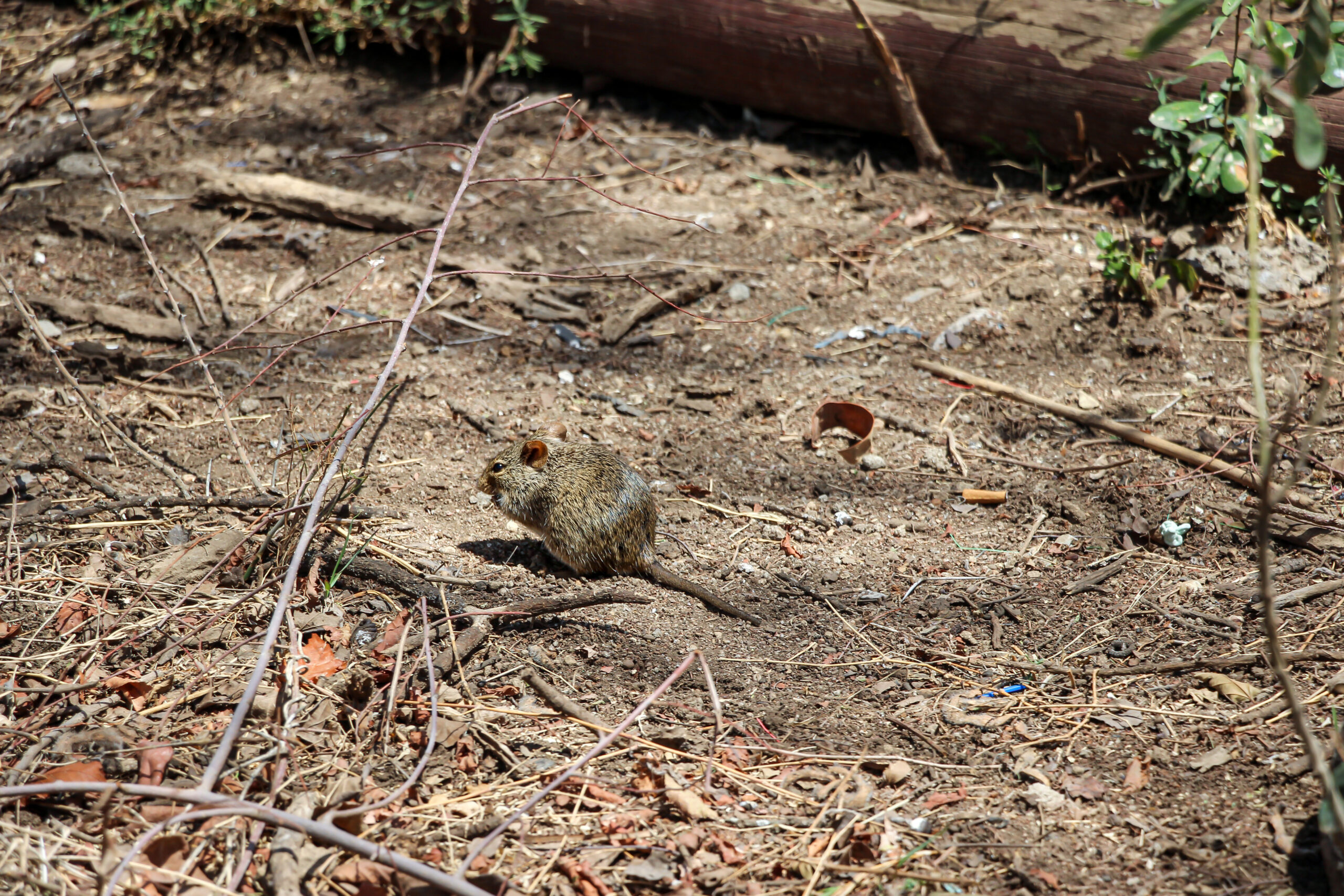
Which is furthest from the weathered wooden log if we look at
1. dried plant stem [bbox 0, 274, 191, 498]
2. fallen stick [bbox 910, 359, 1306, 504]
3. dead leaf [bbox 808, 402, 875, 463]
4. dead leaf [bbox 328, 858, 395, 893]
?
dead leaf [bbox 328, 858, 395, 893]

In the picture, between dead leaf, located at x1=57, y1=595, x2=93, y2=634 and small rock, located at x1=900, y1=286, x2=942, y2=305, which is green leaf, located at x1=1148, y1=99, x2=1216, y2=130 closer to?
small rock, located at x1=900, y1=286, x2=942, y2=305

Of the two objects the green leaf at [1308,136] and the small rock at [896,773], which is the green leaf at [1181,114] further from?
the small rock at [896,773]

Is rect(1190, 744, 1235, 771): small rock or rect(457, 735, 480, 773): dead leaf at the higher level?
rect(1190, 744, 1235, 771): small rock

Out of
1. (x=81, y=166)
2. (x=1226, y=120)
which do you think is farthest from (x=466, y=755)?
(x=81, y=166)

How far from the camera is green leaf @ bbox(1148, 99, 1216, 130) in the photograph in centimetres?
508

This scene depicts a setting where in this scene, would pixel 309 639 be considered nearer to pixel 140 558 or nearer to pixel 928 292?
pixel 140 558

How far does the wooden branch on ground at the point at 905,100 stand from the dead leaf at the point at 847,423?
8.40ft

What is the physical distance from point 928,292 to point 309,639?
3.97m

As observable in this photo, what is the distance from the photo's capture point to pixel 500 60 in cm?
696

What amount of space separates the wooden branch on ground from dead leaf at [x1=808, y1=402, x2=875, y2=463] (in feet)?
8.40

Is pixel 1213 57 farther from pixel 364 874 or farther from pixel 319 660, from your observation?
pixel 364 874

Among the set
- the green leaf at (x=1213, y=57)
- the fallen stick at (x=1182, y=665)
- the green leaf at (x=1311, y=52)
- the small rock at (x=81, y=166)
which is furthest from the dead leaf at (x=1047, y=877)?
the small rock at (x=81, y=166)

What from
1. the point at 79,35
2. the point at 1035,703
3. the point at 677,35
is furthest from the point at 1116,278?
the point at 79,35

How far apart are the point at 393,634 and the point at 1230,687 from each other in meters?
2.86
